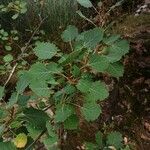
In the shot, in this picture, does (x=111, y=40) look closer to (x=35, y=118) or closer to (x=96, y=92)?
(x=96, y=92)

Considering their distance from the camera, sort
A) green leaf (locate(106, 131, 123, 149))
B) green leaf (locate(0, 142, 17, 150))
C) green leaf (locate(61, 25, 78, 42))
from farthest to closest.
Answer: green leaf (locate(106, 131, 123, 149)), green leaf (locate(61, 25, 78, 42)), green leaf (locate(0, 142, 17, 150))

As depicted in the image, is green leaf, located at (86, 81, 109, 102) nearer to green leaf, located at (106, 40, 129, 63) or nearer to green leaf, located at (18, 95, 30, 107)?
green leaf, located at (106, 40, 129, 63)

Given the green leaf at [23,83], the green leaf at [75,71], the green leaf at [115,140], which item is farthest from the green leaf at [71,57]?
the green leaf at [115,140]

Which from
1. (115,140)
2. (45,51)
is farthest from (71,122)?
(115,140)

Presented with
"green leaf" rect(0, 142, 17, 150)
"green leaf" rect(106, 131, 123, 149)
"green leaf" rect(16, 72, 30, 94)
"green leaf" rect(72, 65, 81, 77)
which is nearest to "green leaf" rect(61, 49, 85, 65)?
"green leaf" rect(72, 65, 81, 77)

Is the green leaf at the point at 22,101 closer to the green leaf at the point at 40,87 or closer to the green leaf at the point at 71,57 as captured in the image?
the green leaf at the point at 40,87

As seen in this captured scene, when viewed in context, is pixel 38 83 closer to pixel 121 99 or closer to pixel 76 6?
pixel 121 99
